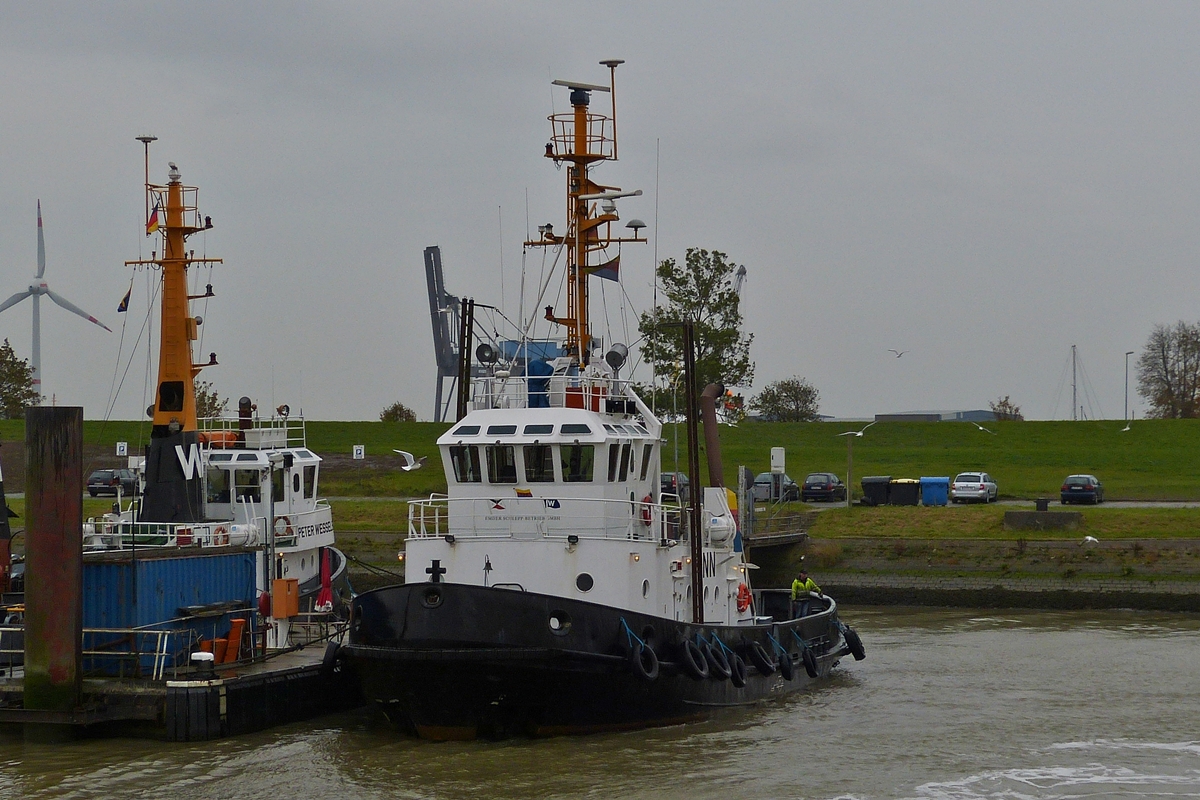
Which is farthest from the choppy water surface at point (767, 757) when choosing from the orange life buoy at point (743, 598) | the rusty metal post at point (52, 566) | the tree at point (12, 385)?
the tree at point (12, 385)

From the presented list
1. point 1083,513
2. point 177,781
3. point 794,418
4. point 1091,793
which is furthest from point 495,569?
point 794,418

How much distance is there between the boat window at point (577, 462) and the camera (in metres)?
19.6

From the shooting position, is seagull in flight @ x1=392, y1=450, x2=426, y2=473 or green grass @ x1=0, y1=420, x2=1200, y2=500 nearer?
seagull in flight @ x1=392, y1=450, x2=426, y2=473

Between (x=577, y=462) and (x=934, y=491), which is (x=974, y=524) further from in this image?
(x=577, y=462)

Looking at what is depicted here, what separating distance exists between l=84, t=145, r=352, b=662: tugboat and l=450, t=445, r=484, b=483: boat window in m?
3.20

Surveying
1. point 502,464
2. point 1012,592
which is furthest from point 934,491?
point 502,464

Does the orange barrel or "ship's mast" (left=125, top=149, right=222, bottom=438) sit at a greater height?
"ship's mast" (left=125, top=149, right=222, bottom=438)

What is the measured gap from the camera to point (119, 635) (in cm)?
1869

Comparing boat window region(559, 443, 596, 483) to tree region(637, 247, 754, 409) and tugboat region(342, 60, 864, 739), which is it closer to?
tugboat region(342, 60, 864, 739)

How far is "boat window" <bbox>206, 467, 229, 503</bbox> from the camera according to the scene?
2441 centimetres

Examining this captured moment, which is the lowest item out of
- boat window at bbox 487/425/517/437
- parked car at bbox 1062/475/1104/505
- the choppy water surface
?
the choppy water surface

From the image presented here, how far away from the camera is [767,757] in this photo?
17.5 m

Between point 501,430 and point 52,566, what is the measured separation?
6.07m

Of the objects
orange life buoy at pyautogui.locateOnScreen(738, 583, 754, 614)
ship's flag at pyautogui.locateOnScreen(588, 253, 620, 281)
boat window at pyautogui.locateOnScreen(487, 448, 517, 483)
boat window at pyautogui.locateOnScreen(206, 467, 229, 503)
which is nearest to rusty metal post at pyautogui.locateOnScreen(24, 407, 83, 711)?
boat window at pyautogui.locateOnScreen(487, 448, 517, 483)
